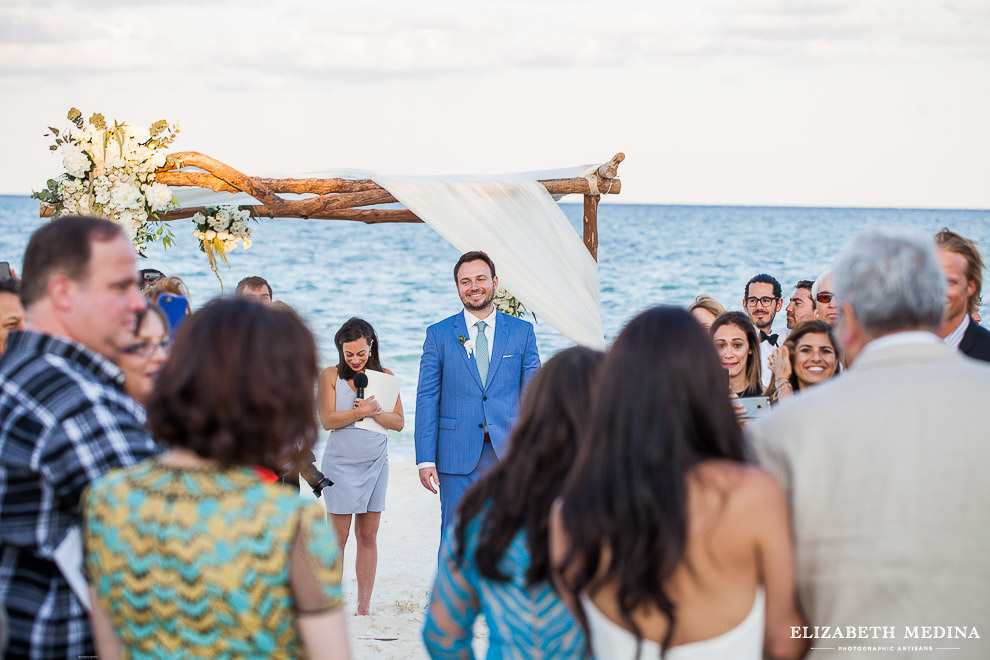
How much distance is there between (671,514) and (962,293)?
263cm

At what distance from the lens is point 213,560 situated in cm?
176

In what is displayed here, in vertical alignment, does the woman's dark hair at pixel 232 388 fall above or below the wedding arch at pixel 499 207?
below

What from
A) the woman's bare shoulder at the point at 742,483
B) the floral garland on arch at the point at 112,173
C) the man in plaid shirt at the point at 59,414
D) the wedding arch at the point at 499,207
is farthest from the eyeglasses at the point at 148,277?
the woman's bare shoulder at the point at 742,483

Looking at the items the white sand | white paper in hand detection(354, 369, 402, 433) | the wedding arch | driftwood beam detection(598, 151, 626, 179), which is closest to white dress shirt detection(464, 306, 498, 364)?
the wedding arch

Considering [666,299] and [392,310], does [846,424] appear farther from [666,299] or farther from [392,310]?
[666,299]

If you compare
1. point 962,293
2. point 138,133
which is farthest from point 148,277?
point 962,293

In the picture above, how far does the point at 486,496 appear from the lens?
206 cm

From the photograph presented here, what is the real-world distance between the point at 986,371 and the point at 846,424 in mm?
339

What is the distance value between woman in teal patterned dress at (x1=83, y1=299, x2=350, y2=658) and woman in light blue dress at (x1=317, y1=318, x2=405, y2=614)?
377 centimetres

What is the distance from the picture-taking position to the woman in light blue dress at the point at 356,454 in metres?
5.65

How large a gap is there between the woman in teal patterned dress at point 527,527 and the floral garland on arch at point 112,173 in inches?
165

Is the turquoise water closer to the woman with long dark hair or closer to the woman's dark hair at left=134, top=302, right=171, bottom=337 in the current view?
the woman's dark hair at left=134, top=302, right=171, bottom=337

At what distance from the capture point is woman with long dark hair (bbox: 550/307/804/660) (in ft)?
5.75

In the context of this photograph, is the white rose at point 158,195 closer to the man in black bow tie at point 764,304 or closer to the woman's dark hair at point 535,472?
the man in black bow tie at point 764,304
